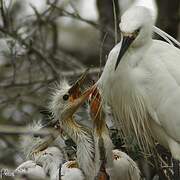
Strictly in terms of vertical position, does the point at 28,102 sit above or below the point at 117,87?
below

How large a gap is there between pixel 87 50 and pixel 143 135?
4775 millimetres

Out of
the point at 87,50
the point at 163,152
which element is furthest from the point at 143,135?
the point at 87,50

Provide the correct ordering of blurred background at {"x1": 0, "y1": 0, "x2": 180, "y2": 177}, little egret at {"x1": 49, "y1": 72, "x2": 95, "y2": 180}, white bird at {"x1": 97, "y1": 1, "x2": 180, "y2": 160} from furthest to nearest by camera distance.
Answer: blurred background at {"x1": 0, "y1": 0, "x2": 180, "y2": 177} → little egret at {"x1": 49, "y1": 72, "x2": 95, "y2": 180} → white bird at {"x1": 97, "y1": 1, "x2": 180, "y2": 160}

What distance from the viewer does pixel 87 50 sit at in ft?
28.2

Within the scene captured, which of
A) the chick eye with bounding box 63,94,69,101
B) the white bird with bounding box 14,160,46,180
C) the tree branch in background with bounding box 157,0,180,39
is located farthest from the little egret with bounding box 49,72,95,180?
the tree branch in background with bounding box 157,0,180,39

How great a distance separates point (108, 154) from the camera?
3557 mm

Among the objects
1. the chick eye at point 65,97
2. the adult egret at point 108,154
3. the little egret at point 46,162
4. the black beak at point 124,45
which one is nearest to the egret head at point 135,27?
the black beak at point 124,45

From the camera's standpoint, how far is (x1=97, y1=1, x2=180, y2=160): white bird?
3.61 metres

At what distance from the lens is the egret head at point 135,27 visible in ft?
11.3

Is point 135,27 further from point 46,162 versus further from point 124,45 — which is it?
point 46,162

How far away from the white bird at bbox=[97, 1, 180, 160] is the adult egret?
0.26 feet

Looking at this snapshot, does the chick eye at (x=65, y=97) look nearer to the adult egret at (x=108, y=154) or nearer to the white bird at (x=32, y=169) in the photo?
the adult egret at (x=108, y=154)

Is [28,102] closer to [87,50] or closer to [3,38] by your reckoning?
[3,38]

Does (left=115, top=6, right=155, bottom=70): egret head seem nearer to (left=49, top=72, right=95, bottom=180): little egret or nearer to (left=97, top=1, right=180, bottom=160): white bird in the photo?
(left=97, top=1, right=180, bottom=160): white bird
